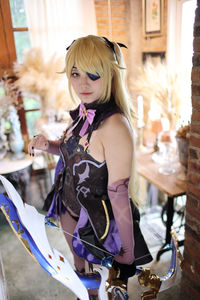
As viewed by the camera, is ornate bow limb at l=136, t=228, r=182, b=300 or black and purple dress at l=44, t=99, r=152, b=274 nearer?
ornate bow limb at l=136, t=228, r=182, b=300

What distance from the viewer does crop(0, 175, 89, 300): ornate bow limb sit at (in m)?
0.55

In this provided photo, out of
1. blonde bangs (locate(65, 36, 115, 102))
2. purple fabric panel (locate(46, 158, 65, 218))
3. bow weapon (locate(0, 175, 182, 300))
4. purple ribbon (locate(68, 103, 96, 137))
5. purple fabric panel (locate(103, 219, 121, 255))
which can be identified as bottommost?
purple fabric panel (locate(103, 219, 121, 255))

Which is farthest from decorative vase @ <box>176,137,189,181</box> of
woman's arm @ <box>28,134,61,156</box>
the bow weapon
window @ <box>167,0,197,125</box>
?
the bow weapon

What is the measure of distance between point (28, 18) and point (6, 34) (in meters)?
0.25

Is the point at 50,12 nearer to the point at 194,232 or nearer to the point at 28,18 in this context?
the point at 28,18

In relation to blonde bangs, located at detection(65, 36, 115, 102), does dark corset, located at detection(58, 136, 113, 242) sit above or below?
below

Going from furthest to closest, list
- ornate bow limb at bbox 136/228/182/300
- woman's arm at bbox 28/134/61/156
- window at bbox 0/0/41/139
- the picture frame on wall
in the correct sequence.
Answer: window at bbox 0/0/41/139 < the picture frame on wall < woman's arm at bbox 28/134/61/156 < ornate bow limb at bbox 136/228/182/300

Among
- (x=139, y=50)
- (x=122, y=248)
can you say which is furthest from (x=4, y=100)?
(x=122, y=248)

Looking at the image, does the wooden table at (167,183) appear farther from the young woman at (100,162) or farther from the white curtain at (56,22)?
the white curtain at (56,22)

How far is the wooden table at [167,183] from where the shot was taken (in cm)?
178

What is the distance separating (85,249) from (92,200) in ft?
0.68

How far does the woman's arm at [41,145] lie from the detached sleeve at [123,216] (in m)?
0.40

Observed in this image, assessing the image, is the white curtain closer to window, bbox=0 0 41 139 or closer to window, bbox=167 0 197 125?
window, bbox=0 0 41 139

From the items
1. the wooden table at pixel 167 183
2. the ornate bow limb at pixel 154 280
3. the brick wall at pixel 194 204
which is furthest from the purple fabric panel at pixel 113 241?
the wooden table at pixel 167 183
